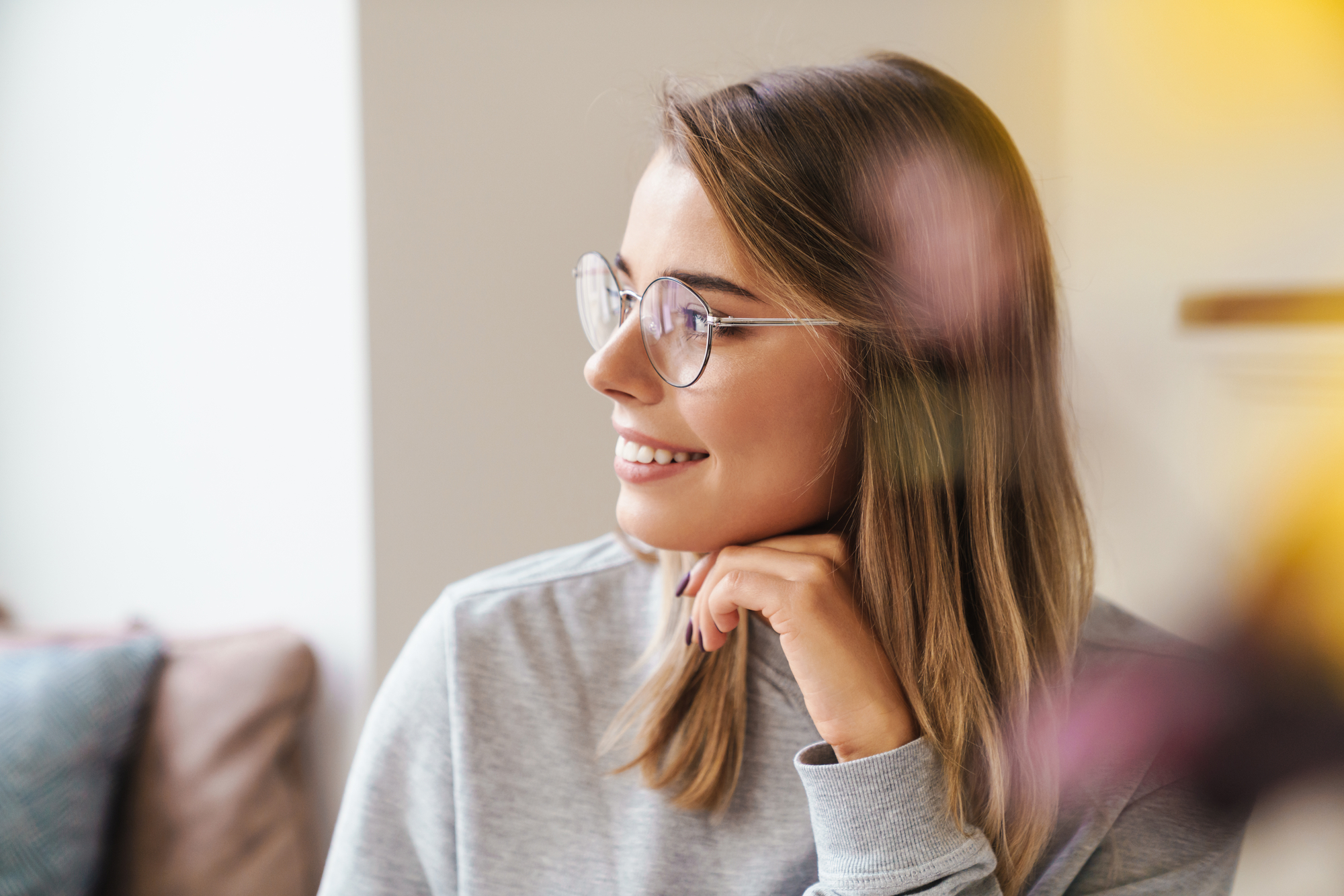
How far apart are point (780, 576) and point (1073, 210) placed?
3.12 ft

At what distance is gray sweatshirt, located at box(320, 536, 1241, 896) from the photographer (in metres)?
0.80

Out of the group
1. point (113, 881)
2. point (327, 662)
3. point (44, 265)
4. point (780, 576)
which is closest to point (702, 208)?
point (780, 576)

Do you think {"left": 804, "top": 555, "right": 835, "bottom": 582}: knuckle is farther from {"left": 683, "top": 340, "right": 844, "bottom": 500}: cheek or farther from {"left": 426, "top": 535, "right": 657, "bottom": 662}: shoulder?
{"left": 426, "top": 535, "right": 657, "bottom": 662}: shoulder

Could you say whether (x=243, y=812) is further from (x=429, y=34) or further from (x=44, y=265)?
(x=44, y=265)

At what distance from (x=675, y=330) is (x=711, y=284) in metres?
0.05

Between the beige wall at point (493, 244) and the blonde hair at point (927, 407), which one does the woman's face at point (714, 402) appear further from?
the beige wall at point (493, 244)

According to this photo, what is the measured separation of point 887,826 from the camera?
2.36 ft

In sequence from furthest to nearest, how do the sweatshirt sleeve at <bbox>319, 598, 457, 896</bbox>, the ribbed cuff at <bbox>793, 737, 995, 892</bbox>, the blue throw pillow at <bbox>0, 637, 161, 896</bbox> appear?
the blue throw pillow at <bbox>0, 637, 161, 896</bbox>
the sweatshirt sleeve at <bbox>319, 598, 457, 896</bbox>
the ribbed cuff at <bbox>793, 737, 995, 892</bbox>

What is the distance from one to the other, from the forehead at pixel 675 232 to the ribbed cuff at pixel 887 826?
41 centimetres

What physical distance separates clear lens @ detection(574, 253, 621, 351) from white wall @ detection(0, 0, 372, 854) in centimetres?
33

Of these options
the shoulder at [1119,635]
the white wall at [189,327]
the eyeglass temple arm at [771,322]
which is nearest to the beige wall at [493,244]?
the white wall at [189,327]

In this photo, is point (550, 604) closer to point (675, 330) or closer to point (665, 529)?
point (665, 529)

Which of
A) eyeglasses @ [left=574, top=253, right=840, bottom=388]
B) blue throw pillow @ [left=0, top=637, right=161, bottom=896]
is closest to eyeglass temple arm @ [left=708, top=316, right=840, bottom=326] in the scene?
eyeglasses @ [left=574, top=253, right=840, bottom=388]

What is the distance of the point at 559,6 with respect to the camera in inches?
45.2
